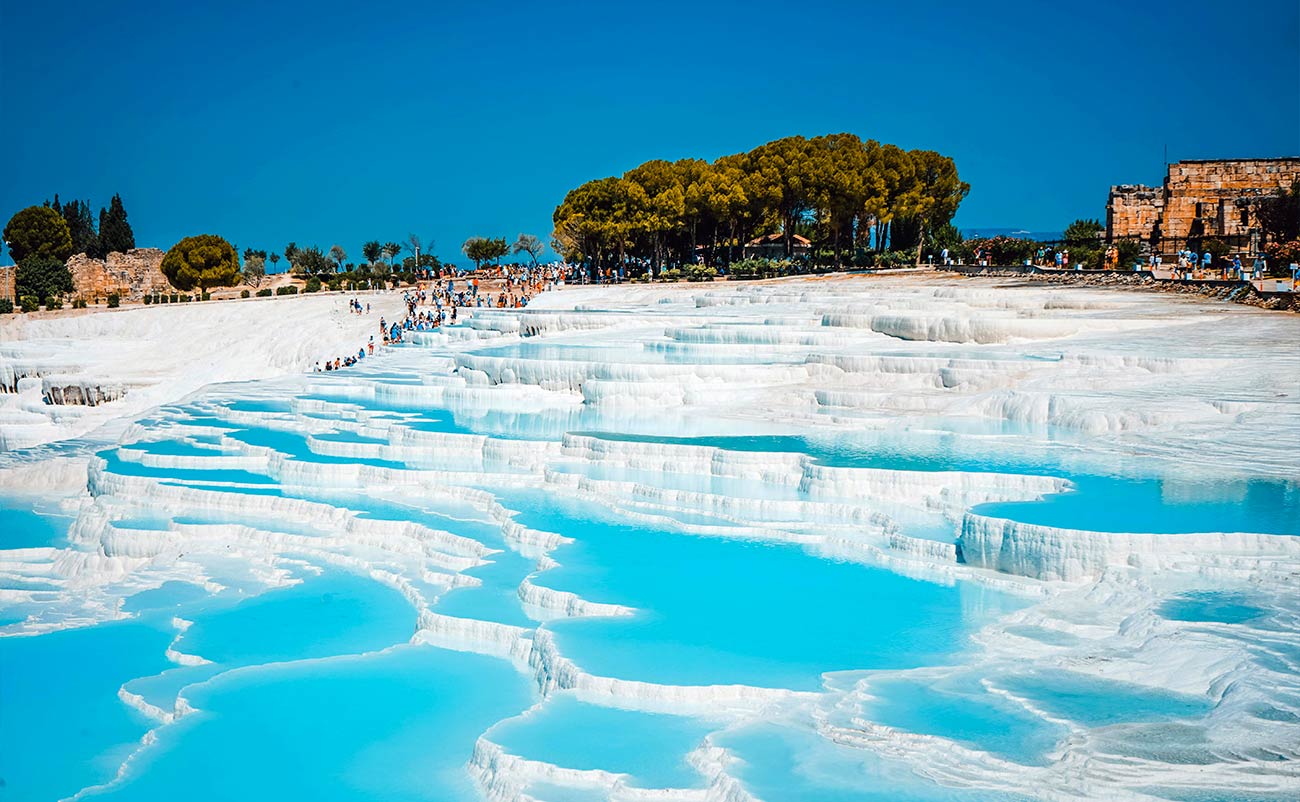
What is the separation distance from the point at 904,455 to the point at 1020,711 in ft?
18.5

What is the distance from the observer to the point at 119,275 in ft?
150

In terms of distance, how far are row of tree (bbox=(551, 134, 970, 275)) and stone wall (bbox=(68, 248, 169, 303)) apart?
16895mm

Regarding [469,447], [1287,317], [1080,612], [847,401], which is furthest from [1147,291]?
[1080,612]

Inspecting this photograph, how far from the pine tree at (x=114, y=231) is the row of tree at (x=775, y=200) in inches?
859

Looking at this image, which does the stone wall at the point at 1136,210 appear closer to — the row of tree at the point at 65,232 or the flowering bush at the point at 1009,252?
the flowering bush at the point at 1009,252

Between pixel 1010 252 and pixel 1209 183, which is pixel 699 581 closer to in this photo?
pixel 1010 252

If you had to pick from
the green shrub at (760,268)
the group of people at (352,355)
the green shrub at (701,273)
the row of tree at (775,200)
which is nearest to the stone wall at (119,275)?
the group of people at (352,355)

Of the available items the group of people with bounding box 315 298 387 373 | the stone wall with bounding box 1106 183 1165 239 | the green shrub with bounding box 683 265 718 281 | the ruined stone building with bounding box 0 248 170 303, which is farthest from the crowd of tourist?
the stone wall with bounding box 1106 183 1165 239

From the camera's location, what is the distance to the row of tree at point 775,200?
113 ft

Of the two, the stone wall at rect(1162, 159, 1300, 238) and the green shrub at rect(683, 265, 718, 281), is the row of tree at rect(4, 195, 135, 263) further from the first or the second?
the stone wall at rect(1162, 159, 1300, 238)

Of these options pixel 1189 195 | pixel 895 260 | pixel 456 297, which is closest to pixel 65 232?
pixel 456 297

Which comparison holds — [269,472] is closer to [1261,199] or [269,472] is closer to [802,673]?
[802,673]

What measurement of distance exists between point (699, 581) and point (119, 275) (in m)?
42.9

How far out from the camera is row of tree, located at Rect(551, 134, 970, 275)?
1353 inches
